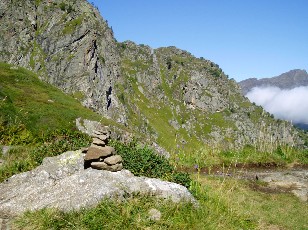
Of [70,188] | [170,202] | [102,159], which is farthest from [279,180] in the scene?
[70,188]

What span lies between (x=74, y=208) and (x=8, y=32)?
703 feet

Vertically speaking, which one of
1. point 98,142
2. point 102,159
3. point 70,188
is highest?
Result: point 98,142

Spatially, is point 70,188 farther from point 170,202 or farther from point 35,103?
point 35,103

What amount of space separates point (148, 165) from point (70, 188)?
305 cm

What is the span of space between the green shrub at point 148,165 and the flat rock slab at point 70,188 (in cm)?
66

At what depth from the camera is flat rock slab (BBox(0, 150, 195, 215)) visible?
9320mm

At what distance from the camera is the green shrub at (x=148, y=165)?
468 inches

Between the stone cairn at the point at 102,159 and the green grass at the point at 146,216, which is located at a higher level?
the stone cairn at the point at 102,159

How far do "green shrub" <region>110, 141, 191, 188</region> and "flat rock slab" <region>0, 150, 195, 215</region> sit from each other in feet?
2.16

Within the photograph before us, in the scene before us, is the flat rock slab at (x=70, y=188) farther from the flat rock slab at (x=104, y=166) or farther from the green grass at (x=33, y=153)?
the green grass at (x=33, y=153)

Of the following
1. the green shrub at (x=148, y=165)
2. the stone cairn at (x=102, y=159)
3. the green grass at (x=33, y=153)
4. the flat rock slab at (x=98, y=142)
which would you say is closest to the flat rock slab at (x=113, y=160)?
the stone cairn at (x=102, y=159)

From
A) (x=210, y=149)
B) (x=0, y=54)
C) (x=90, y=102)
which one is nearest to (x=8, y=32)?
(x=0, y=54)

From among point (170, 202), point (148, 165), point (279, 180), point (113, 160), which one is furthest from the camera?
point (279, 180)

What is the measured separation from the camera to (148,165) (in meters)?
12.0
